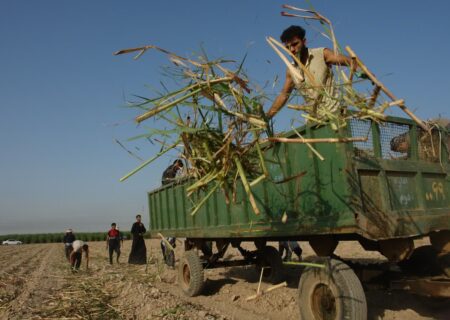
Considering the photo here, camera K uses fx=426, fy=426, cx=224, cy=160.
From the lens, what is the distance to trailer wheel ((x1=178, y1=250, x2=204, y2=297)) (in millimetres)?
7410

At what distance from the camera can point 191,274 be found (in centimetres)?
748

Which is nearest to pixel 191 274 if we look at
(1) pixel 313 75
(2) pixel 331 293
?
(2) pixel 331 293

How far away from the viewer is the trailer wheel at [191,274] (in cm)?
741

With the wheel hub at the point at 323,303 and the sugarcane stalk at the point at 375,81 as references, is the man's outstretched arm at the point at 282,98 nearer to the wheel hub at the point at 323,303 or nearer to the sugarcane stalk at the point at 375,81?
the sugarcane stalk at the point at 375,81

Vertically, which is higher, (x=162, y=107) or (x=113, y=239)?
(x=162, y=107)

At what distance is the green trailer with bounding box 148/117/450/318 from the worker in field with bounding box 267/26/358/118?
44 cm

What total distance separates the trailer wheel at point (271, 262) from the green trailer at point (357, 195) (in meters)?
2.70

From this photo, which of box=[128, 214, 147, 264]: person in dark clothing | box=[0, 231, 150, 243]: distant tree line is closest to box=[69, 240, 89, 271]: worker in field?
box=[128, 214, 147, 264]: person in dark clothing

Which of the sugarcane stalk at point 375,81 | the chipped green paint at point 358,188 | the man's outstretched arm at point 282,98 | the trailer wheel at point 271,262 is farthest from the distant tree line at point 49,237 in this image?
the sugarcane stalk at point 375,81

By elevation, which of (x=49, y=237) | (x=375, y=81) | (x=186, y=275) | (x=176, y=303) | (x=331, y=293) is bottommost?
(x=49, y=237)

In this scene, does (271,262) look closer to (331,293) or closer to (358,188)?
(331,293)

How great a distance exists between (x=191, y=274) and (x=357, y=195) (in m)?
4.23

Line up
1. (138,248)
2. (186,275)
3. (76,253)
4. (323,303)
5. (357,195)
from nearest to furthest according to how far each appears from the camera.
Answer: (357,195) → (323,303) → (186,275) → (76,253) → (138,248)

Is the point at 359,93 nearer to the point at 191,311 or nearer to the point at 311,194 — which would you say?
the point at 311,194
